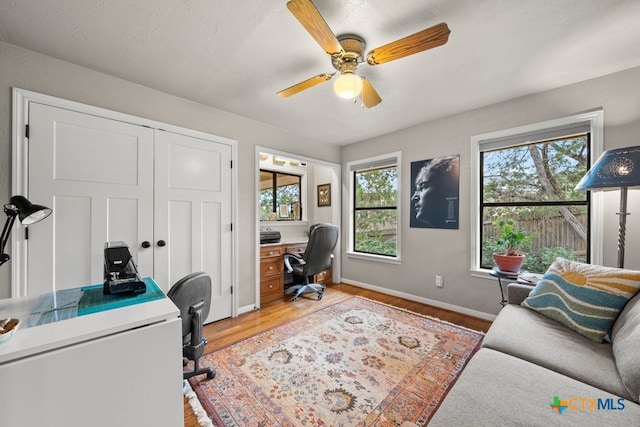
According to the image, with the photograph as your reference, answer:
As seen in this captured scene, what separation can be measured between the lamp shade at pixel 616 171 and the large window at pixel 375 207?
195cm

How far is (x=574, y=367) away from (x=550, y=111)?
2.26m

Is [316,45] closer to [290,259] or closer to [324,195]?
[290,259]

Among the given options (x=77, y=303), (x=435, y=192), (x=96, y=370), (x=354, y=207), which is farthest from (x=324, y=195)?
(x=96, y=370)

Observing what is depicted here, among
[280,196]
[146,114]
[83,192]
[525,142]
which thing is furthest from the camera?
[280,196]

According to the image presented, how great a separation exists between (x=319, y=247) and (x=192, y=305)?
1.95m

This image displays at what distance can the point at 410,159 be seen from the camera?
3.31m

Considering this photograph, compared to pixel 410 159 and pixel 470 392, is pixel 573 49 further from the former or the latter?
pixel 470 392

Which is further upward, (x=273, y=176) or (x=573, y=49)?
(x=573, y=49)

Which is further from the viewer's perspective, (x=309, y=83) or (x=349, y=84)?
(x=309, y=83)

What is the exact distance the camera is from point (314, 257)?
3.29 meters

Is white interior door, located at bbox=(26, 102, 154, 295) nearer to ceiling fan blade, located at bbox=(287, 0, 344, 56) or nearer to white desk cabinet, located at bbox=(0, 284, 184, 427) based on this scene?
white desk cabinet, located at bbox=(0, 284, 184, 427)

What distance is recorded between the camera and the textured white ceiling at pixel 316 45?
4.61ft

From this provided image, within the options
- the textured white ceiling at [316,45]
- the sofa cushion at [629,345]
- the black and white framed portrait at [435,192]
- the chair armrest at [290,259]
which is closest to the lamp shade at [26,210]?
the textured white ceiling at [316,45]

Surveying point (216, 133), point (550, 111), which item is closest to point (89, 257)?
point (216, 133)
